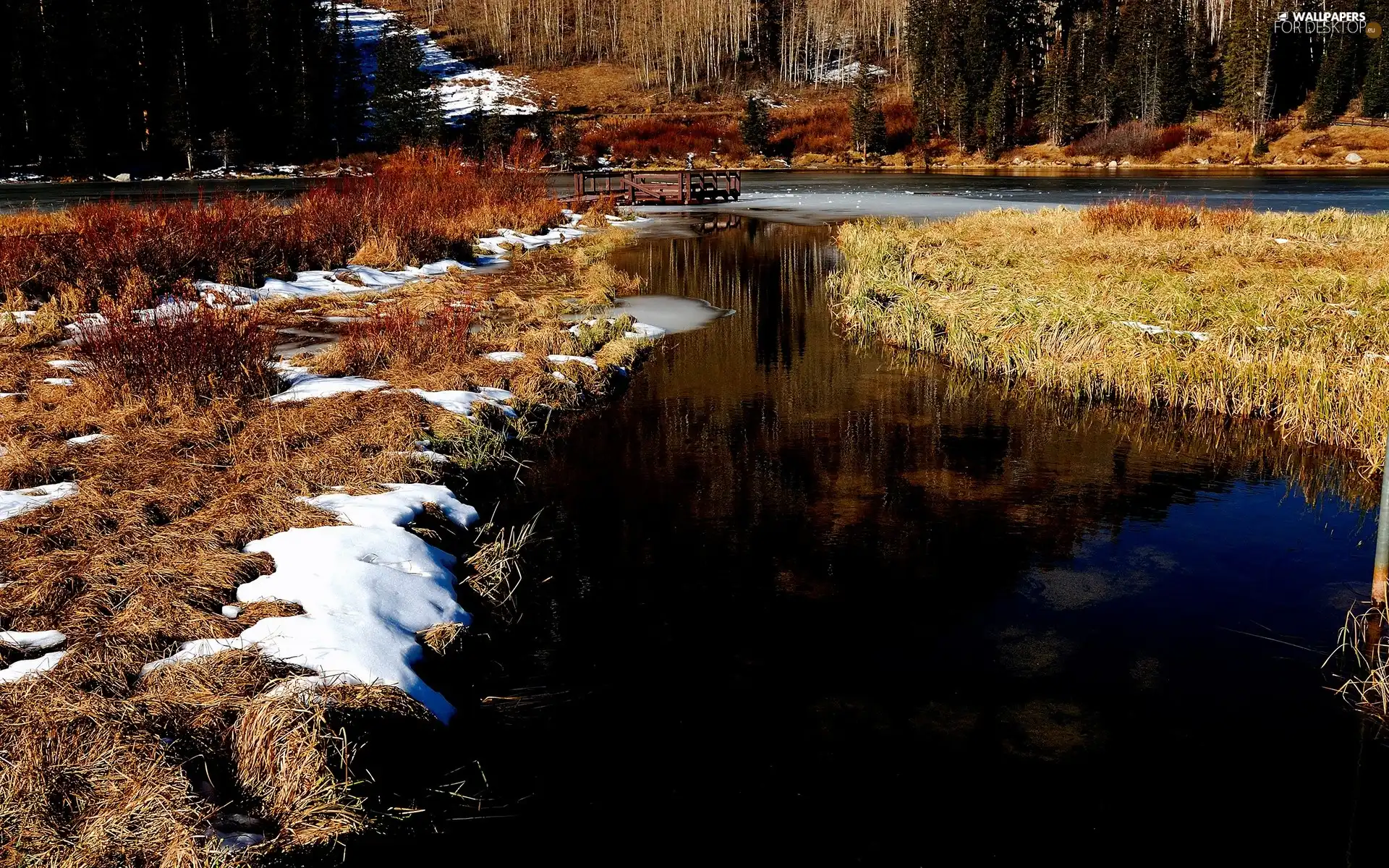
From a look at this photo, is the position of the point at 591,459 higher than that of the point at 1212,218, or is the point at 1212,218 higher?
the point at 1212,218

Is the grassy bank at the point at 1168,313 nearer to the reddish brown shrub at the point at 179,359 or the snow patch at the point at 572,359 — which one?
the snow patch at the point at 572,359

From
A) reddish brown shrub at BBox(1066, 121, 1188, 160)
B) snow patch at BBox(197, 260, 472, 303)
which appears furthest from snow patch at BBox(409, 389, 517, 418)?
reddish brown shrub at BBox(1066, 121, 1188, 160)

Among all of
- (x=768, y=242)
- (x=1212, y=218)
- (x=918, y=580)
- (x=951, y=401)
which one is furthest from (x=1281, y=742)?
(x=768, y=242)

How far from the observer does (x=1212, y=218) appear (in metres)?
19.5

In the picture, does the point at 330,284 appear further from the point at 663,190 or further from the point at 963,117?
the point at 963,117

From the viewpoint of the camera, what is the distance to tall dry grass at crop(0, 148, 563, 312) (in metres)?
14.3

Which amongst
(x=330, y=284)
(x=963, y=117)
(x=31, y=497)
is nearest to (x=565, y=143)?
(x=963, y=117)

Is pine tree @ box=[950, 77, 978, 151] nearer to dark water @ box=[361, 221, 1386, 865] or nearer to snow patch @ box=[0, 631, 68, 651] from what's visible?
dark water @ box=[361, 221, 1386, 865]

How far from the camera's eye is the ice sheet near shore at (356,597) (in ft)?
15.6

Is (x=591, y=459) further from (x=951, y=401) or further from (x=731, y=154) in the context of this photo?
(x=731, y=154)

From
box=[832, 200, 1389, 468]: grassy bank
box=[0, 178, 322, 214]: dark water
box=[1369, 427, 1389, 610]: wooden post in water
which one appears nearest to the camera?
box=[1369, 427, 1389, 610]: wooden post in water

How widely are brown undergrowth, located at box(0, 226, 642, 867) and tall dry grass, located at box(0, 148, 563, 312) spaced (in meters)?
4.13

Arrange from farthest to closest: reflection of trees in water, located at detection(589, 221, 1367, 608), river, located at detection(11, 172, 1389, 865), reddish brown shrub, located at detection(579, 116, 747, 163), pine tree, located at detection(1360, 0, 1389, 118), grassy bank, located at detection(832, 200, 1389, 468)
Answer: reddish brown shrub, located at detection(579, 116, 747, 163) → pine tree, located at detection(1360, 0, 1389, 118) → grassy bank, located at detection(832, 200, 1389, 468) → reflection of trees in water, located at detection(589, 221, 1367, 608) → river, located at detection(11, 172, 1389, 865)

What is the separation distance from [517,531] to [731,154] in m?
69.9
